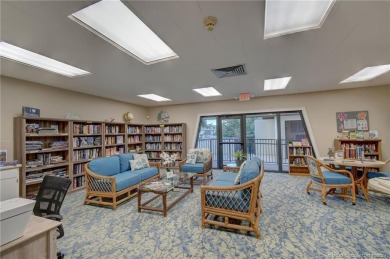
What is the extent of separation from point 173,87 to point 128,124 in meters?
2.58

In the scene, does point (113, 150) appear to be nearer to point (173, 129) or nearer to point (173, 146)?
point (173, 146)

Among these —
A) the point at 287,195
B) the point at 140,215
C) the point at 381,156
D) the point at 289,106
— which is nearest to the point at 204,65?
the point at 140,215

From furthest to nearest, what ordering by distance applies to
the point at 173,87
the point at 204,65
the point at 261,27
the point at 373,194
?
the point at 173,87
the point at 373,194
the point at 204,65
the point at 261,27

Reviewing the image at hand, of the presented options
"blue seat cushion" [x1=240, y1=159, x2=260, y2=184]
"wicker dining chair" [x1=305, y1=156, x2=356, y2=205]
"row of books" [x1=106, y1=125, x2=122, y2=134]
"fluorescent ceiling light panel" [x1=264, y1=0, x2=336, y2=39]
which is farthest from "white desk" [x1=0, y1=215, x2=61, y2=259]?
"row of books" [x1=106, y1=125, x2=122, y2=134]

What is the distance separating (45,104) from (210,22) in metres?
4.29

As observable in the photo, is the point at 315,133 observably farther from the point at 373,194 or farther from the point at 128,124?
the point at 128,124

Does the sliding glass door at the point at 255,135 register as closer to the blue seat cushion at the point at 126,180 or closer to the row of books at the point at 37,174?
the blue seat cushion at the point at 126,180

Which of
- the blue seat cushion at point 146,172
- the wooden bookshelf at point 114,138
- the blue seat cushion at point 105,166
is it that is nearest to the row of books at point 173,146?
the wooden bookshelf at point 114,138

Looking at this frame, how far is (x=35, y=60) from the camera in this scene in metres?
2.87

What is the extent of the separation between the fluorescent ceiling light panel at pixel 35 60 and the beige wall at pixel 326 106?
4186 millimetres

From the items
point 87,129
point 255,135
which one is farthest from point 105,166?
point 255,135

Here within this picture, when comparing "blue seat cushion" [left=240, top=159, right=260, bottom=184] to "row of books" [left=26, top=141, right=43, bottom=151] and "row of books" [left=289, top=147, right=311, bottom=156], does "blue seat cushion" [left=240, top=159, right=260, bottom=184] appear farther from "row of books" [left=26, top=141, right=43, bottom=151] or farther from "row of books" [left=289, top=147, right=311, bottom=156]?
"row of books" [left=26, top=141, right=43, bottom=151]

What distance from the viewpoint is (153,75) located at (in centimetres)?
358

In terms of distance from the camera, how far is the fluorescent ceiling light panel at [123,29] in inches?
68.8
